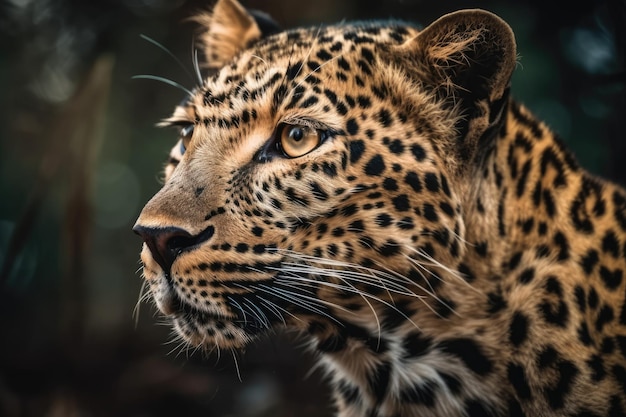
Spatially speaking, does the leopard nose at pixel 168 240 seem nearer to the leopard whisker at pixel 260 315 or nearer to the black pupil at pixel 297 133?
the leopard whisker at pixel 260 315

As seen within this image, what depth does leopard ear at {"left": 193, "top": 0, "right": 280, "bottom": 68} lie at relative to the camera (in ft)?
10.4

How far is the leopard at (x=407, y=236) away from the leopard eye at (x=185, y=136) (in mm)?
279

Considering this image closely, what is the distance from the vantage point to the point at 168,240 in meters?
2.18

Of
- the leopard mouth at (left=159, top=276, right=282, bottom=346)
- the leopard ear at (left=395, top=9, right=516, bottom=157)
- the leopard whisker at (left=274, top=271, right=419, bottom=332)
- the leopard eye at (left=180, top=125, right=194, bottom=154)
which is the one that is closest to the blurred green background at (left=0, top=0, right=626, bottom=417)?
the leopard eye at (left=180, top=125, right=194, bottom=154)

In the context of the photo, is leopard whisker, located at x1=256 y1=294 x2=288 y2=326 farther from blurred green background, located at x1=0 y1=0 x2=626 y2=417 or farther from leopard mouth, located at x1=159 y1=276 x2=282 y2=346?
blurred green background, located at x1=0 y1=0 x2=626 y2=417

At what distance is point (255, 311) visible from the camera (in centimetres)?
236

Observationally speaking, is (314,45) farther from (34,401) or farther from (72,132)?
(34,401)

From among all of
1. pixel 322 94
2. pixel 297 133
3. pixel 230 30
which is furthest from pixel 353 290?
pixel 230 30

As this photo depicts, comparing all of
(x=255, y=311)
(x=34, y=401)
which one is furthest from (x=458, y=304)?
(x=34, y=401)

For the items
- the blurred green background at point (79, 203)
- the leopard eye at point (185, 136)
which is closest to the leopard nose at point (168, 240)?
the leopard eye at point (185, 136)

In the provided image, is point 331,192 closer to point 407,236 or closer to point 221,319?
point 407,236

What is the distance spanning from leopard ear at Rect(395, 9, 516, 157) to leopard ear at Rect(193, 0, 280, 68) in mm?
973

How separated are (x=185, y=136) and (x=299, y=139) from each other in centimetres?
68

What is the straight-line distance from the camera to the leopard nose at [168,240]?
215 cm
